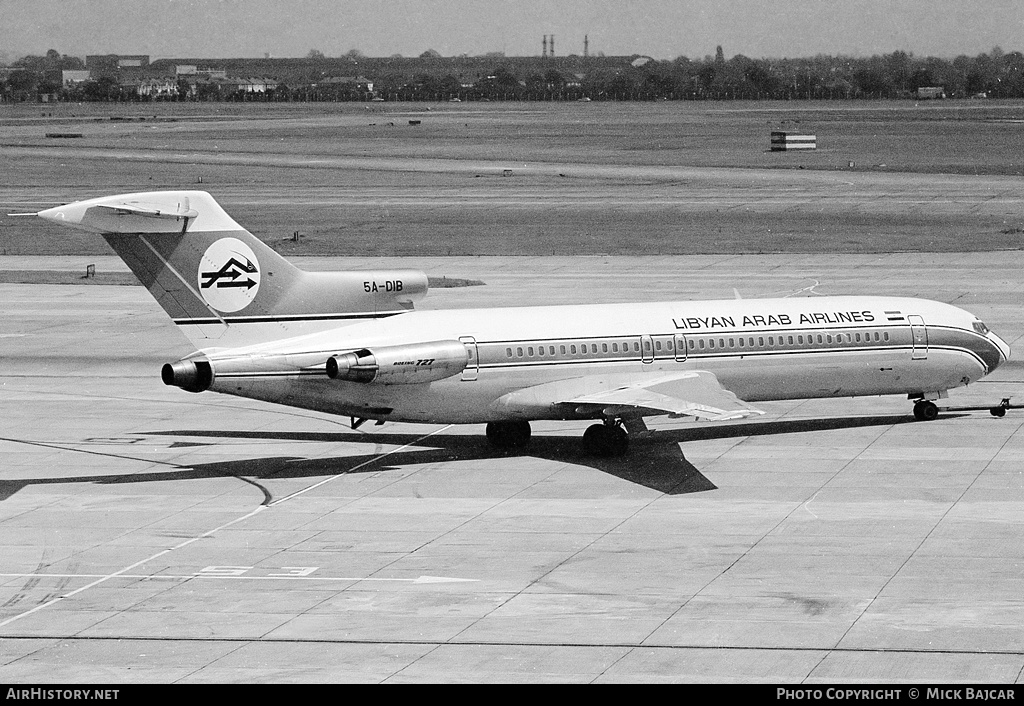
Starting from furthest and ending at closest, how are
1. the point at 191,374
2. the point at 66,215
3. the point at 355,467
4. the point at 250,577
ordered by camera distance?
the point at 355,467
the point at 66,215
the point at 191,374
the point at 250,577

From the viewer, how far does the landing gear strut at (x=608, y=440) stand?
3600cm

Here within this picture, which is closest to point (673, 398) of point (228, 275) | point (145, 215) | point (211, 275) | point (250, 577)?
point (228, 275)

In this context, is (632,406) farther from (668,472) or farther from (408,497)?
(408,497)

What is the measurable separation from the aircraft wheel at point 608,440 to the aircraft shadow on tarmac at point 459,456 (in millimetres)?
250

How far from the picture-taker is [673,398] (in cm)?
3459

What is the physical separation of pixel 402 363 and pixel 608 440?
17.3 ft

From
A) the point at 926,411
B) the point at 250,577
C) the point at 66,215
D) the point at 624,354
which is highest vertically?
the point at 66,215

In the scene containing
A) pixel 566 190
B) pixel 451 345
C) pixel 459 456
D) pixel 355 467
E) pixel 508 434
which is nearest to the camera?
pixel 451 345

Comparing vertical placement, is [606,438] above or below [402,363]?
below

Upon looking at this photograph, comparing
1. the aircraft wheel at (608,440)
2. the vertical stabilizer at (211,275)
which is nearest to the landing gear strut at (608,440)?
the aircraft wheel at (608,440)

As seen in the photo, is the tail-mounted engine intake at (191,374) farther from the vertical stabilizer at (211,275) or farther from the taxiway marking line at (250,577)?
the taxiway marking line at (250,577)

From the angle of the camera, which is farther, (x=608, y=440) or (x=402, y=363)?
(x=608, y=440)

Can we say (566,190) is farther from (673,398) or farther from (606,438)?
(673,398)
